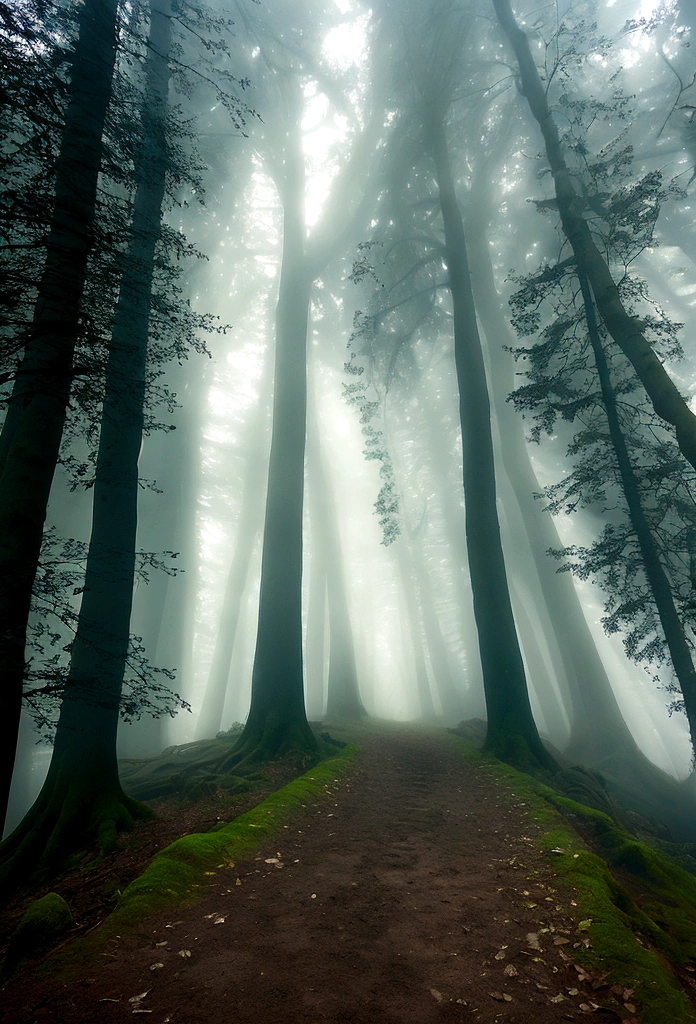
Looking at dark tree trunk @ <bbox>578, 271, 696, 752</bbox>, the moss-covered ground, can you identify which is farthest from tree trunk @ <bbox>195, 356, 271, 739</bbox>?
dark tree trunk @ <bbox>578, 271, 696, 752</bbox>

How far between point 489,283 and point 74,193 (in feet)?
67.8

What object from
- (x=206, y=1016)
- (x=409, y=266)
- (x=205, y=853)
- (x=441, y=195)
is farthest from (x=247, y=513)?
(x=206, y=1016)

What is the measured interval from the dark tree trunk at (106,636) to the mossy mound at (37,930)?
193 centimetres

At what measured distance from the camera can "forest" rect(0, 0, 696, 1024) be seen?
16.1 ft

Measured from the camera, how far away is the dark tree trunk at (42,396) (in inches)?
140

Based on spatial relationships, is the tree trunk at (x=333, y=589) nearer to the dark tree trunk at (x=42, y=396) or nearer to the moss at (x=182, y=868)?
the moss at (x=182, y=868)

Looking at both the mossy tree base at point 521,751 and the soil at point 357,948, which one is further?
the mossy tree base at point 521,751

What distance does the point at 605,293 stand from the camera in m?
8.77

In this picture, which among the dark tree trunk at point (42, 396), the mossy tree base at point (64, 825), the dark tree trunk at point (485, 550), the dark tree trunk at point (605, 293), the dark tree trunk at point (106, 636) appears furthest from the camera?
the dark tree trunk at point (485, 550)

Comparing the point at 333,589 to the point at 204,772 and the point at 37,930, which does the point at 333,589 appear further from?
the point at 37,930

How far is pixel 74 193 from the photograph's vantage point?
447 cm

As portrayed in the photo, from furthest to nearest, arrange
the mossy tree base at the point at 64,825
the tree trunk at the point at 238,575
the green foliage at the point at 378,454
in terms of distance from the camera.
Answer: the tree trunk at the point at 238,575
the green foliage at the point at 378,454
the mossy tree base at the point at 64,825

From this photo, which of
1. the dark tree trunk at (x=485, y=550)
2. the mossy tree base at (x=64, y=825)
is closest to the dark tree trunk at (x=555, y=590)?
the dark tree trunk at (x=485, y=550)

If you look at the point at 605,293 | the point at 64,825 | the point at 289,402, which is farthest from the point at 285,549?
the point at 605,293
